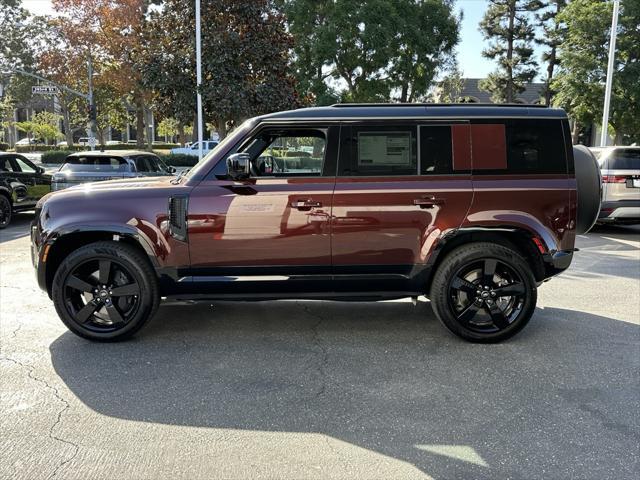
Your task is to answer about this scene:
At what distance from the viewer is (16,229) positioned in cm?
1175

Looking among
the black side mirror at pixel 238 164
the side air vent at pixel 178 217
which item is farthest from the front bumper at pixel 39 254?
the black side mirror at pixel 238 164

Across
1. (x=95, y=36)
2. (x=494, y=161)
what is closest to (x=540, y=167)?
(x=494, y=161)

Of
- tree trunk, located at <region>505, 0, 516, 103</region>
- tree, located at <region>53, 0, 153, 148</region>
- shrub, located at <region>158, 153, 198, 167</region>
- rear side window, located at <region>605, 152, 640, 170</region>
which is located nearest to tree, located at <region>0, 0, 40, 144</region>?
tree, located at <region>53, 0, 153, 148</region>

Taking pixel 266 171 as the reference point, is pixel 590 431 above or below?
below

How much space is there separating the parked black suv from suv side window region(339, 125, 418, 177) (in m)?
10.0

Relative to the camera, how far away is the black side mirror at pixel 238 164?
4.29 m

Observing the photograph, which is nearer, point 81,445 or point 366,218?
point 81,445

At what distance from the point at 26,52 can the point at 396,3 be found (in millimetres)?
32902

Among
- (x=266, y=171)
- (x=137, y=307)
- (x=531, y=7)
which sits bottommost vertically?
(x=137, y=307)

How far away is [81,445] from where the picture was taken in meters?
3.09

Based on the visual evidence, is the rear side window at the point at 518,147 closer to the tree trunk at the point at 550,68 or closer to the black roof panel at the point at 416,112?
the black roof panel at the point at 416,112

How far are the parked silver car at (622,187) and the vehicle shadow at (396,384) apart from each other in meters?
6.03

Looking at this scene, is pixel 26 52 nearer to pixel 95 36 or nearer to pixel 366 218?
pixel 95 36

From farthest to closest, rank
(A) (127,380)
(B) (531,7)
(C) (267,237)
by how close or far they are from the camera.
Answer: (B) (531,7) < (C) (267,237) < (A) (127,380)
